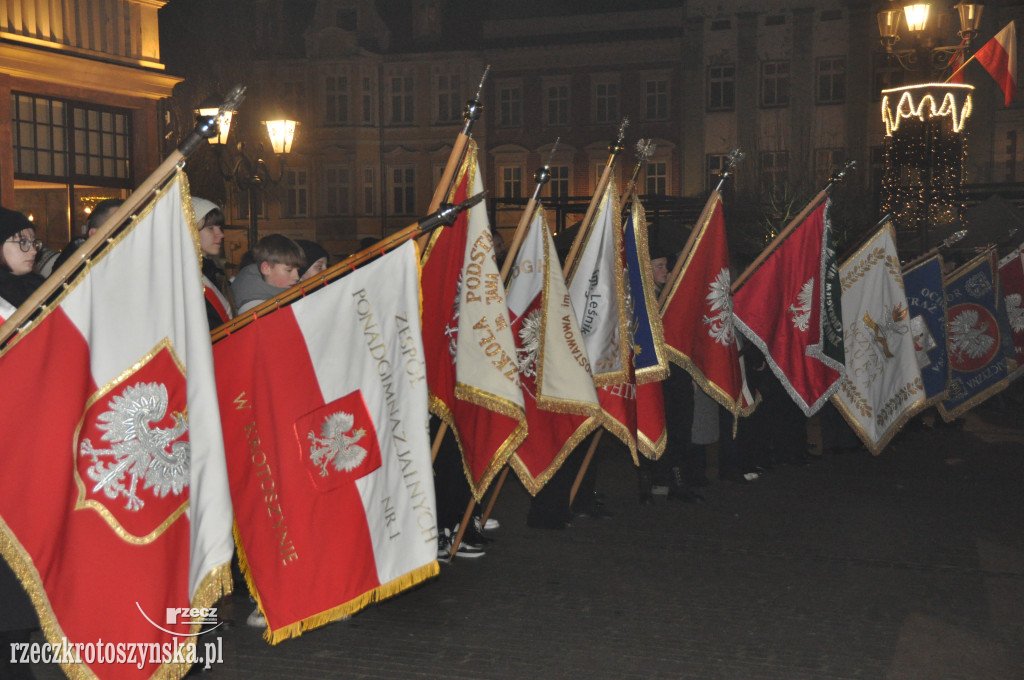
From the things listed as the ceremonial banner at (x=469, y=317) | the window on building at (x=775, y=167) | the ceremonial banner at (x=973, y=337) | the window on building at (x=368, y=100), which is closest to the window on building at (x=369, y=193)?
the window on building at (x=368, y=100)

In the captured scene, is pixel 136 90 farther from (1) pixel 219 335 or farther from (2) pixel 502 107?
(2) pixel 502 107

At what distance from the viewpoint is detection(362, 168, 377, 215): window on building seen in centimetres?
4325

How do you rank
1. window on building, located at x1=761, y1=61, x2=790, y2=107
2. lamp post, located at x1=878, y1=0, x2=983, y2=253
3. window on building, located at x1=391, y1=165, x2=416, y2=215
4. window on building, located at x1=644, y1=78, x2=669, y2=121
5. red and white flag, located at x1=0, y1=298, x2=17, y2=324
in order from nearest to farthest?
red and white flag, located at x1=0, y1=298, x2=17, y2=324 → lamp post, located at x1=878, y1=0, x2=983, y2=253 → window on building, located at x1=761, y1=61, x2=790, y2=107 → window on building, located at x1=644, y1=78, x2=669, y2=121 → window on building, located at x1=391, y1=165, x2=416, y2=215

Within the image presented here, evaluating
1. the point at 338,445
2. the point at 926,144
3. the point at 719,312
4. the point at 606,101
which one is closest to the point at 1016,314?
the point at 926,144

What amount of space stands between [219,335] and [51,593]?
4.59ft

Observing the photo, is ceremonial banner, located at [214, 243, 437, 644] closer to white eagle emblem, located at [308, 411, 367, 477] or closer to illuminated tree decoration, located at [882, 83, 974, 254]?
white eagle emblem, located at [308, 411, 367, 477]

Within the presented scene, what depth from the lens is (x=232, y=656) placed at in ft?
16.5

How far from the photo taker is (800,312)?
9219 millimetres

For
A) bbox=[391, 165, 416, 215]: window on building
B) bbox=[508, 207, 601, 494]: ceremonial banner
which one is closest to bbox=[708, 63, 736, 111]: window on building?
bbox=[391, 165, 416, 215]: window on building

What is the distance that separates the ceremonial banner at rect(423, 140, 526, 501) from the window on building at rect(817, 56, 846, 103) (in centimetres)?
3353

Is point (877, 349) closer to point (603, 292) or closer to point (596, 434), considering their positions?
point (596, 434)

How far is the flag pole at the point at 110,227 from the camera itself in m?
3.39

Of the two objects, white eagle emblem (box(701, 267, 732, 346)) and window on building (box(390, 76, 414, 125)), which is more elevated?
window on building (box(390, 76, 414, 125))

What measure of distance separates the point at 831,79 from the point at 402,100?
1667 centimetres
